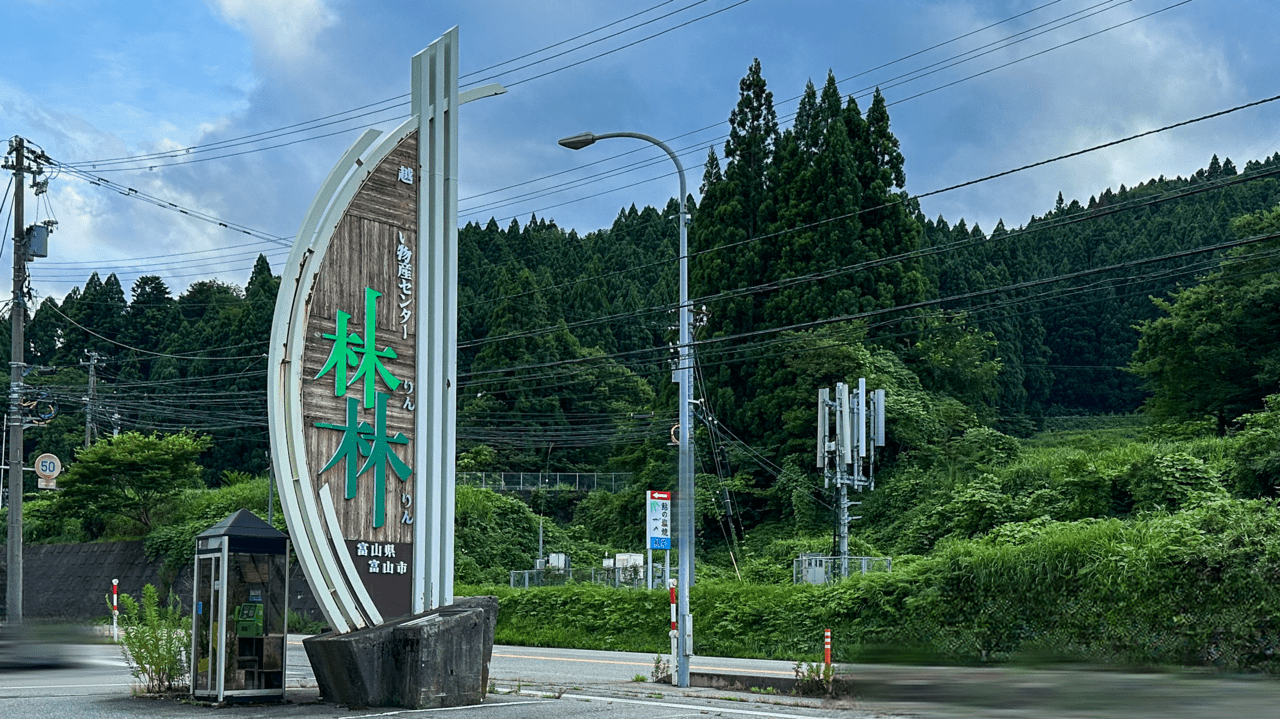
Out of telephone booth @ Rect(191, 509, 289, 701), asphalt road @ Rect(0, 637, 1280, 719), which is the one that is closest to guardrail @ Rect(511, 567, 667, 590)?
asphalt road @ Rect(0, 637, 1280, 719)

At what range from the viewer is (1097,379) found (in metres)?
76.3

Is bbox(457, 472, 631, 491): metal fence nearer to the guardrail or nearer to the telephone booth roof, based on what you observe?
the guardrail

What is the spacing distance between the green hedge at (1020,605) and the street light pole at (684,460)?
3028 mm

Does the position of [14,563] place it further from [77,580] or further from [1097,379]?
[1097,379]

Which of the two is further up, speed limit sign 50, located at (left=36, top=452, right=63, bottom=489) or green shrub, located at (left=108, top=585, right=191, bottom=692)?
speed limit sign 50, located at (left=36, top=452, right=63, bottom=489)

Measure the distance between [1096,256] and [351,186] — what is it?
218 ft

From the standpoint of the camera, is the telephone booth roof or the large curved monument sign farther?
the large curved monument sign

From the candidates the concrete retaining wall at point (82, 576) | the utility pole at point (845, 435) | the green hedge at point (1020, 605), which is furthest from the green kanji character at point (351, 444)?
the concrete retaining wall at point (82, 576)

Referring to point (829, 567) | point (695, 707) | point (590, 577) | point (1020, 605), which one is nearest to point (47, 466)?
point (590, 577)

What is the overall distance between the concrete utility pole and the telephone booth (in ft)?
64.7

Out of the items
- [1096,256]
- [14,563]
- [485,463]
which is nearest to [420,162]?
[14,563]

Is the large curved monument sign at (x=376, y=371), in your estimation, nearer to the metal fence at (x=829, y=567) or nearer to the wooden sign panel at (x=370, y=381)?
the wooden sign panel at (x=370, y=381)

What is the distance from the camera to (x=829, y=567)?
33375mm

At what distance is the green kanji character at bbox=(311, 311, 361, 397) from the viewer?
14828mm
